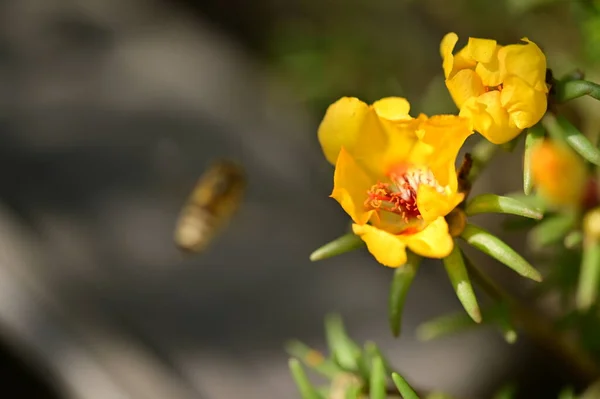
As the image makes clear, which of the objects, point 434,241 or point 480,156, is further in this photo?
point 480,156

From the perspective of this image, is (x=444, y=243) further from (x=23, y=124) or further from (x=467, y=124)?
(x=23, y=124)

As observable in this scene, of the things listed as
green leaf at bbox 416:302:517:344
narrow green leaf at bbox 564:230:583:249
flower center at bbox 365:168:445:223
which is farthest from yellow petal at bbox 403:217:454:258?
narrow green leaf at bbox 564:230:583:249

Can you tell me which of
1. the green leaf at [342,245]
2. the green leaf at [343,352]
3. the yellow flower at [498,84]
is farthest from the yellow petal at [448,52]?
the green leaf at [343,352]

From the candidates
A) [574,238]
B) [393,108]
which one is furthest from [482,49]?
[574,238]

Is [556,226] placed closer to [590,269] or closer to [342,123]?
[590,269]

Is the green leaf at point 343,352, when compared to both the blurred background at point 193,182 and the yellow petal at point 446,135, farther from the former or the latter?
the blurred background at point 193,182

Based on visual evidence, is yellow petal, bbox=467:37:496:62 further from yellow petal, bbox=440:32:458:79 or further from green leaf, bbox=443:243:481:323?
green leaf, bbox=443:243:481:323
